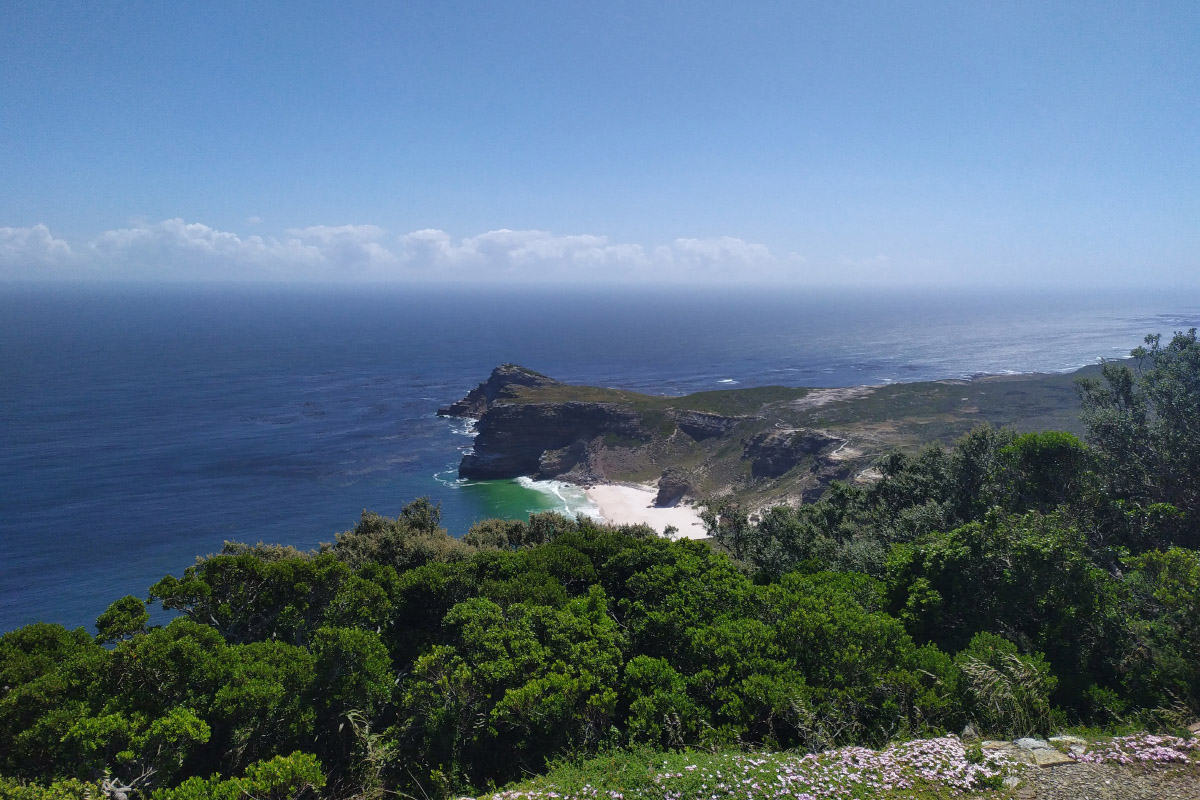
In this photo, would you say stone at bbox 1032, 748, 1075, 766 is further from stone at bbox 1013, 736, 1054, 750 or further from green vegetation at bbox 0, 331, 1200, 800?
green vegetation at bbox 0, 331, 1200, 800

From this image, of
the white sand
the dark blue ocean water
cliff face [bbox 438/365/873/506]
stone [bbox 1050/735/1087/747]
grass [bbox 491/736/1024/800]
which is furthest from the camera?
cliff face [bbox 438/365/873/506]

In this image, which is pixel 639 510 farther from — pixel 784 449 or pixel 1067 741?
pixel 1067 741

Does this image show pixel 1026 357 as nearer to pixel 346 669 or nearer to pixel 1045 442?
pixel 1045 442

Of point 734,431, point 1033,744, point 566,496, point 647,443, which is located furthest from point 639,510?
point 1033,744

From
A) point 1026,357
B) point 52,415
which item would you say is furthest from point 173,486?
point 1026,357

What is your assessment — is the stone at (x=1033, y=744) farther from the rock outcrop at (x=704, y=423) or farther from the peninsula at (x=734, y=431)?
the rock outcrop at (x=704, y=423)

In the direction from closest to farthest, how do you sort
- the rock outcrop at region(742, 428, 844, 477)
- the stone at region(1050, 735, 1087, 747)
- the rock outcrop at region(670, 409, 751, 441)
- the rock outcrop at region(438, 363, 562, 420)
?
1. the stone at region(1050, 735, 1087, 747)
2. the rock outcrop at region(742, 428, 844, 477)
3. the rock outcrop at region(670, 409, 751, 441)
4. the rock outcrop at region(438, 363, 562, 420)

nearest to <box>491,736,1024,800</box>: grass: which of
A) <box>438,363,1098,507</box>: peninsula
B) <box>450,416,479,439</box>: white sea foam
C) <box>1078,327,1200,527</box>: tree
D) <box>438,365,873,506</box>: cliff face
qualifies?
<box>1078,327,1200,527</box>: tree
